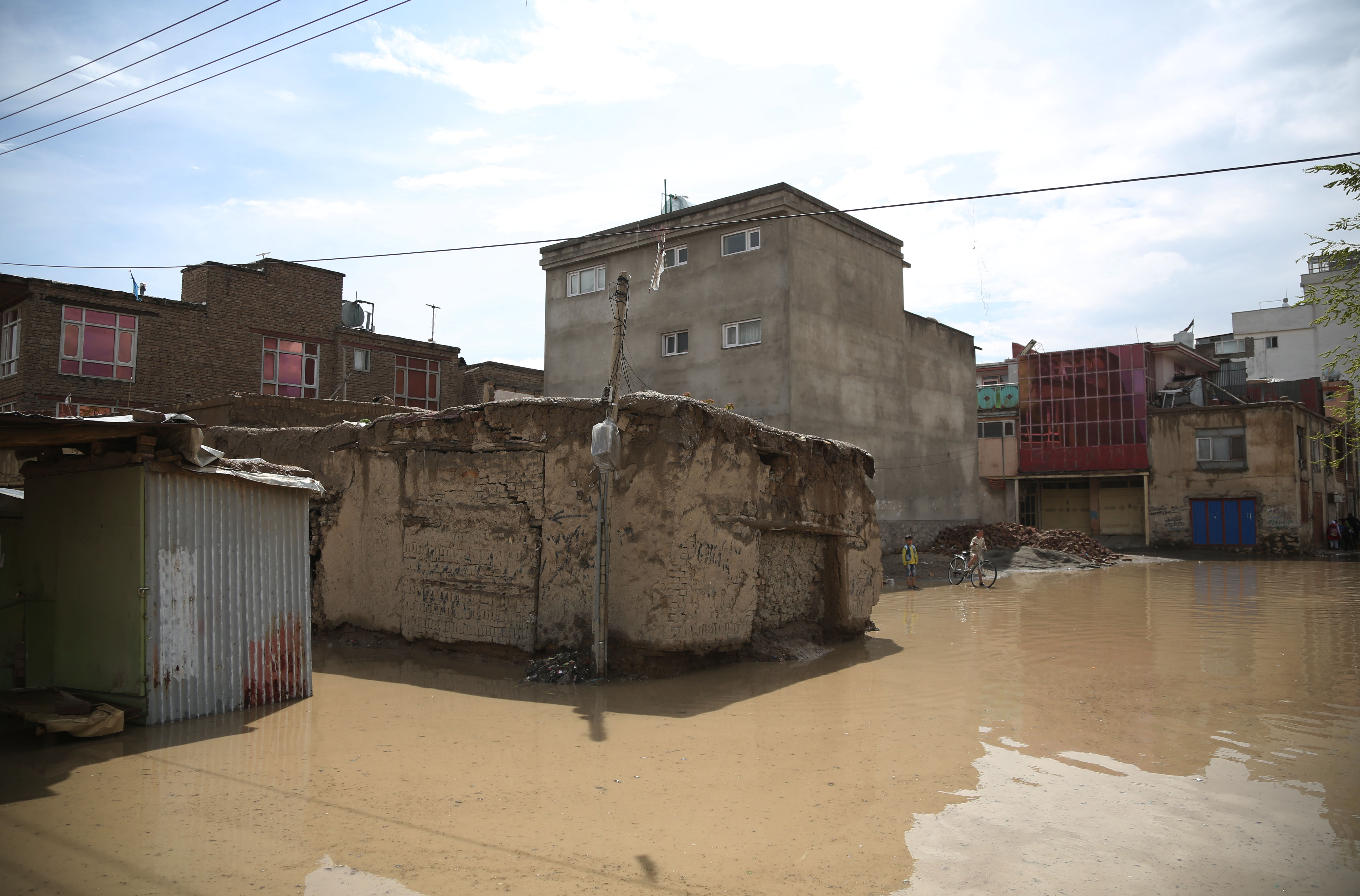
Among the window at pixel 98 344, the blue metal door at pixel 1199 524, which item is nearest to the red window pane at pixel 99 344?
the window at pixel 98 344

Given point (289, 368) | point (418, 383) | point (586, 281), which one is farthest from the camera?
point (418, 383)

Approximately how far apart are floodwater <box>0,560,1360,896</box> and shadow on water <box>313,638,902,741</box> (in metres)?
0.04

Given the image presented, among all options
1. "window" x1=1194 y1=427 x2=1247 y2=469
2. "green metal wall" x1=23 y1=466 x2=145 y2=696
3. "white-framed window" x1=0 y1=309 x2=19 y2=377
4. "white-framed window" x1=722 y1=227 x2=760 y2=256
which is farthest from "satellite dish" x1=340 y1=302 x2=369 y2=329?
"window" x1=1194 y1=427 x2=1247 y2=469

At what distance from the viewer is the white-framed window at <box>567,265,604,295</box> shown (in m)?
26.7

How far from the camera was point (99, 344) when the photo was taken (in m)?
23.4

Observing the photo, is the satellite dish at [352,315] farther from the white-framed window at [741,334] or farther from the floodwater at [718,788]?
the floodwater at [718,788]

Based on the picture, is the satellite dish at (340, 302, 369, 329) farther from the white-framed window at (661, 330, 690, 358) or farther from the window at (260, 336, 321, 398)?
the white-framed window at (661, 330, 690, 358)

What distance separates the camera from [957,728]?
7.38 m

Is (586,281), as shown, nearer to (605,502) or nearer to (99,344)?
(99,344)

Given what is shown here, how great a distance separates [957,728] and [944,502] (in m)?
22.0

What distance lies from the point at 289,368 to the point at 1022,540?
25905 millimetres

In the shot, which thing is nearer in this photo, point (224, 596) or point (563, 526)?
point (224, 596)

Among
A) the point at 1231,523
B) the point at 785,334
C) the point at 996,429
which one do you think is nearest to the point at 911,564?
the point at 785,334

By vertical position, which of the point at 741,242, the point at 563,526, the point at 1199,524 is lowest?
the point at 1199,524
